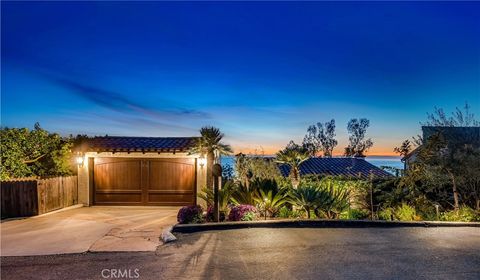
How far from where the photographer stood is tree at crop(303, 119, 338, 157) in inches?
1905

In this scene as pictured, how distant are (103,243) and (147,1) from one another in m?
7.91

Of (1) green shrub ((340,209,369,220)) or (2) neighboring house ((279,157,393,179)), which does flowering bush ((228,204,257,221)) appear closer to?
(1) green shrub ((340,209,369,220))

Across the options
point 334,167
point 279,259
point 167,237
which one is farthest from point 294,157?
point 334,167

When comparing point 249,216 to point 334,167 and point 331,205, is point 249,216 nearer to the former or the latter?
point 331,205

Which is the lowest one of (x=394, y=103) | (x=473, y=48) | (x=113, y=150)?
(x=113, y=150)

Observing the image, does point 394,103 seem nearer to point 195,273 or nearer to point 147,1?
point 147,1

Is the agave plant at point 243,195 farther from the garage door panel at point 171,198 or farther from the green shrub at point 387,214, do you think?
the green shrub at point 387,214

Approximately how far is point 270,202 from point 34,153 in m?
9.51

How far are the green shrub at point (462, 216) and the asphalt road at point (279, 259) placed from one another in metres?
2.43

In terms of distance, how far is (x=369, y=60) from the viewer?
52.2ft

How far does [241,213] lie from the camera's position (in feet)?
30.7

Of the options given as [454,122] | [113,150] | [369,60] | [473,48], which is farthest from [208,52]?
[473,48]

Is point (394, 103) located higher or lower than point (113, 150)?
higher

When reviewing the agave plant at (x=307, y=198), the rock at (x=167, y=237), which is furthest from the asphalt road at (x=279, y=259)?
the agave plant at (x=307, y=198)
